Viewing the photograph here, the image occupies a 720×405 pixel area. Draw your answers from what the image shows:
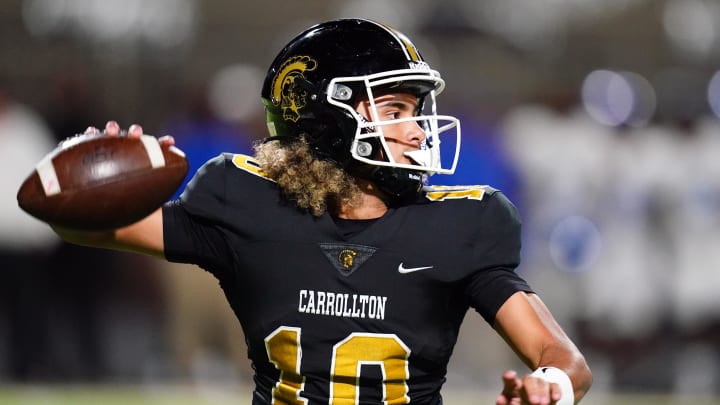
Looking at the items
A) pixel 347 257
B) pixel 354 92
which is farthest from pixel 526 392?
pixel 354 92

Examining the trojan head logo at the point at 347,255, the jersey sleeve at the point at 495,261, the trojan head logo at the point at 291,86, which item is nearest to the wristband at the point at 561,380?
the jersey sleeve at the point at 495,261

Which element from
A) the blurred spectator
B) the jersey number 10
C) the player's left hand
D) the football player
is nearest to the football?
the football player

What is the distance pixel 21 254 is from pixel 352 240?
168 inches

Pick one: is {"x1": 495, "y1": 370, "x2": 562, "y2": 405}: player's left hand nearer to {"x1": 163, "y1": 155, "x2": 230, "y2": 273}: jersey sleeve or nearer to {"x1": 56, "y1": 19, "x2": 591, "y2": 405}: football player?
{"x1": 56, "y1": 19, "x2": 591, "y2": 405}: football player

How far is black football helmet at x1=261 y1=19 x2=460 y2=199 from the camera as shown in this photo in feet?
8.07

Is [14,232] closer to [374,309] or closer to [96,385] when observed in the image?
[96,385]

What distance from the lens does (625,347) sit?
6.63 metres

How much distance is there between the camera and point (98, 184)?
220 centimetres

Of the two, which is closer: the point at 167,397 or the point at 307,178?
the point at 307,178

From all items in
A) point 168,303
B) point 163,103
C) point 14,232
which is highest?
point 163,103

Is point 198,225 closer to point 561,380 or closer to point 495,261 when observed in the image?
point 495,261

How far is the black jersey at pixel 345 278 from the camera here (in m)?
2.31

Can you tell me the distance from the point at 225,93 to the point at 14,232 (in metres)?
1.46

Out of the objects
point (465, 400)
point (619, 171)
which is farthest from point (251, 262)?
point (619, 171)
